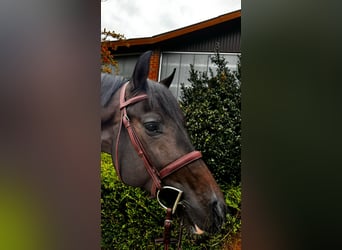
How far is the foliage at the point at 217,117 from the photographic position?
219 centimetres

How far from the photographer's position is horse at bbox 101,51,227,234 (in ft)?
6.83

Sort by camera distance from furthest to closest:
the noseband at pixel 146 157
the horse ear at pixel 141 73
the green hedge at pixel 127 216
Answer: the green hedge at pixel 127 216, the horse ear at pixel 141 73, the noseband at pixel 146 157

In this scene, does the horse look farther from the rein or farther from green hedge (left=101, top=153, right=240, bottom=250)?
green hedge (left=101, top=153, right=240, bottom=250)

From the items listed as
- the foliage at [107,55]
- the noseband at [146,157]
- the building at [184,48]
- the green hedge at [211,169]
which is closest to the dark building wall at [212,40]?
the building at [184,48]

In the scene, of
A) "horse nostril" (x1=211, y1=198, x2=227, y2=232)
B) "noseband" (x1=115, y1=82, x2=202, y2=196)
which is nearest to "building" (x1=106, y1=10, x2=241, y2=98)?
"noseband" (x1=115, y1=82, x2=202, y2=196)

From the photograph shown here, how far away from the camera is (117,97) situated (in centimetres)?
222

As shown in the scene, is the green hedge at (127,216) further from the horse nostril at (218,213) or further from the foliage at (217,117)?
the foliage at (217,117)

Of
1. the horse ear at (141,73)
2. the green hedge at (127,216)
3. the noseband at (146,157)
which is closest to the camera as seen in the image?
the noseband at (146,157)

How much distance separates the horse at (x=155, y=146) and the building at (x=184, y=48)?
82 mm

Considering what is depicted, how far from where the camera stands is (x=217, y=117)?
2250 mm

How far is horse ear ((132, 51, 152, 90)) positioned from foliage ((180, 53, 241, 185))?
264mm
